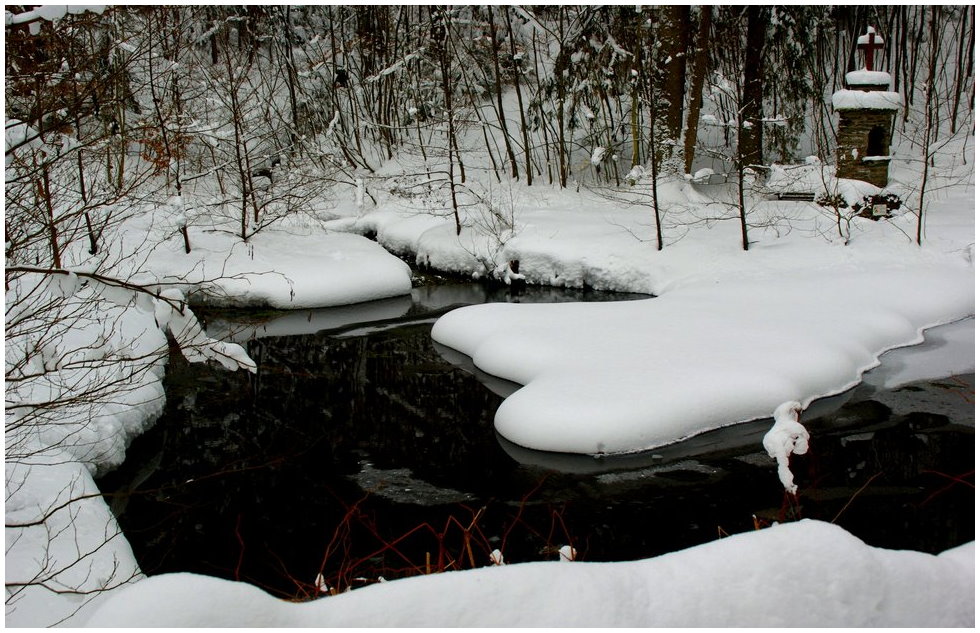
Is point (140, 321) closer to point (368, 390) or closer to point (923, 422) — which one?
point (368, 390)

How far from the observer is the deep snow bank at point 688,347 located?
9641mm

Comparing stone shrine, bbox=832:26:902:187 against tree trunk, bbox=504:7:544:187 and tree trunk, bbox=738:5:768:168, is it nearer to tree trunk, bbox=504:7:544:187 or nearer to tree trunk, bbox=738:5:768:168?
tree trunk, bbox=738:5:768:168

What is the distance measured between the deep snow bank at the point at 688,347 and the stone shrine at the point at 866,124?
8.01 ft

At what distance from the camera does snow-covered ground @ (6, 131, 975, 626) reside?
2.71 m

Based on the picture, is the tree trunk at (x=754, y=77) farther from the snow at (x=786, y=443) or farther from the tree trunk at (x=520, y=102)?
the snow at (x=786, y=443)

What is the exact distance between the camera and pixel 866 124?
16.6 meters

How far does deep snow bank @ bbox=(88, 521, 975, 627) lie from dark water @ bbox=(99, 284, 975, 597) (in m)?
3.11

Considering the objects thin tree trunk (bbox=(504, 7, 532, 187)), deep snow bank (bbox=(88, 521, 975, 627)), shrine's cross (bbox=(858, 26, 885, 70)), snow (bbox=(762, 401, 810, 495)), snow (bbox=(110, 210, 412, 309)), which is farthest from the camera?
thin tree trunk (bbox=(504, 7, 532, 187))

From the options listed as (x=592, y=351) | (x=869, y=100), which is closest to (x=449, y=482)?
(x=592, y=351)

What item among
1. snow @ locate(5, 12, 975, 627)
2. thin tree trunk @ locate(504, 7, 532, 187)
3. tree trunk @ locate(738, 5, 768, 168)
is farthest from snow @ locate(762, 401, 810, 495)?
thin tree trunk @ locate(504, 7, 532, 187)

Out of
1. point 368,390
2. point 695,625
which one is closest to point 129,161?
point 368,390

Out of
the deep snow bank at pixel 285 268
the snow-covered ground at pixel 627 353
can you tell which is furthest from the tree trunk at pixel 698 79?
the deep snow bank at pixel 285 268

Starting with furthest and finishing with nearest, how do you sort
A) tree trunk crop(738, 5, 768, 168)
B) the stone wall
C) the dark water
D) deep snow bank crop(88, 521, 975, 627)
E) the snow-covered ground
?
tree trunk crop(738, 5, 768, 168)
the stone wall
the dark water
the snow-covered ground
deep snow bank crop(88, 521, 975, 627)

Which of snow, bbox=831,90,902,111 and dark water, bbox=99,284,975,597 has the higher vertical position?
snow, bbox=831,90,902,111
